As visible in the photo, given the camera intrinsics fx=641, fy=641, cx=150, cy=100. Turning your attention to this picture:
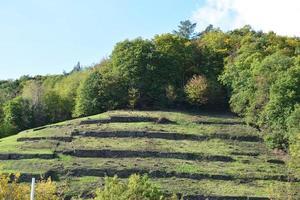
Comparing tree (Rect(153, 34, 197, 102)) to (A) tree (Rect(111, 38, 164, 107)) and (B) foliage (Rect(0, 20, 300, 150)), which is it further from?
(A) tree (Rect(111, 38, 164, 107))

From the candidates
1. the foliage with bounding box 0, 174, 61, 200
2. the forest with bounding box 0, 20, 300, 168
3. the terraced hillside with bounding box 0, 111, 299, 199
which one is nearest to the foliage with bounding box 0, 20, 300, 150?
the forest with bounding box 0, 20, 300, 168

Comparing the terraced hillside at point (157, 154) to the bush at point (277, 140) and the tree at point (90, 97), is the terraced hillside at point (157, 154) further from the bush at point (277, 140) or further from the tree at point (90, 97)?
the tree at point (90, 97)

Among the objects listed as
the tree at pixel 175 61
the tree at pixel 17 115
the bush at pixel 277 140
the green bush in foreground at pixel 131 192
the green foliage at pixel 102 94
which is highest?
the tree at pixel 175 61

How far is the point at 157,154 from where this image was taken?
271 ft

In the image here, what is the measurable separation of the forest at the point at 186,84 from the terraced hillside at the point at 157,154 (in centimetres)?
539

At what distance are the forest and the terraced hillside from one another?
5390 millimetres

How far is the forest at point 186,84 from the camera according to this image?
308 ft

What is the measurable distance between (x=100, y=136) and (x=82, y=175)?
15.1 meters

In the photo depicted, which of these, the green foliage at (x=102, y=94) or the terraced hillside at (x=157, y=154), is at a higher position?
the green foliage at (x=102, y=94)

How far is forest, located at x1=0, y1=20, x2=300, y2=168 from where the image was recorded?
93.8 m

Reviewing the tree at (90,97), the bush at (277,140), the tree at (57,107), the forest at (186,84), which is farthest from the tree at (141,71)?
the bush at (277,140)

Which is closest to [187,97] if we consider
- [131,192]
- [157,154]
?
[157,154]

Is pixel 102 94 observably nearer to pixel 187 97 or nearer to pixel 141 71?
pixel 141 71

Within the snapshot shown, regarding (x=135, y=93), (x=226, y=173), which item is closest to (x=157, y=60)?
(x=135, y=93)
